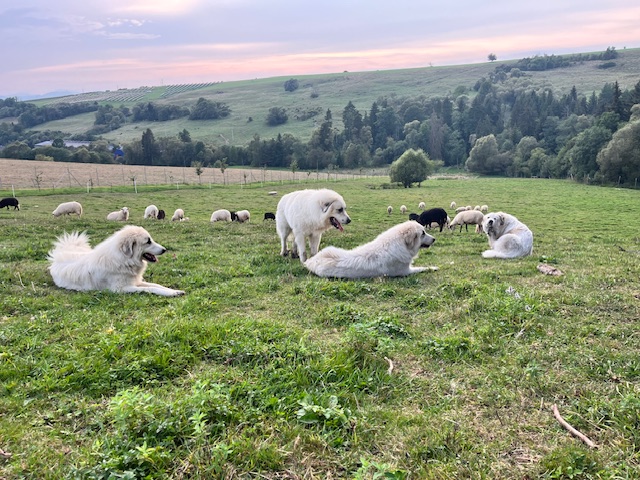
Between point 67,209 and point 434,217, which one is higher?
point 67,209

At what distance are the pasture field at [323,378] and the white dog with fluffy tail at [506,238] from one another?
306cm

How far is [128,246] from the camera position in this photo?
7672 millimetres

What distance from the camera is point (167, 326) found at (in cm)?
508

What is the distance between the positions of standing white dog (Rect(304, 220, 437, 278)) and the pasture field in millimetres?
513

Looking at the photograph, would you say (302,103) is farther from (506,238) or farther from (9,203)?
(506,238)

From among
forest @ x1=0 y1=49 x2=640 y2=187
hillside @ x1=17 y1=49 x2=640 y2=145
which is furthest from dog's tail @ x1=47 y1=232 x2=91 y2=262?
hillside @ x1=17 y1=49 x2=640 y2=145

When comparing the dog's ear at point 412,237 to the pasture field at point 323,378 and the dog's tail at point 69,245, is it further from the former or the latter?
the dog's tail at point 69,245

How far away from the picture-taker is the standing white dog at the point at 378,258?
8.29 meters

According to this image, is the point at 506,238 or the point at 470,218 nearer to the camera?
the point at 506,238

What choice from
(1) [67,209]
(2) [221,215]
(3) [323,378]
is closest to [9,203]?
(1) [67,209]

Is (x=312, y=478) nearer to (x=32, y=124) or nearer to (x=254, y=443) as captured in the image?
(x=254, y=443)

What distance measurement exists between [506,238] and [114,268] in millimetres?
9506

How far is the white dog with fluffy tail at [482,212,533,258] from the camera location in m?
11.1

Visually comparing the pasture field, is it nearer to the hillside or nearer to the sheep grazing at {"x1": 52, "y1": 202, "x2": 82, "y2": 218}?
the sheep grazing at {"x1": 52, "y1": 202, "x2": 82, "y2": 218}
